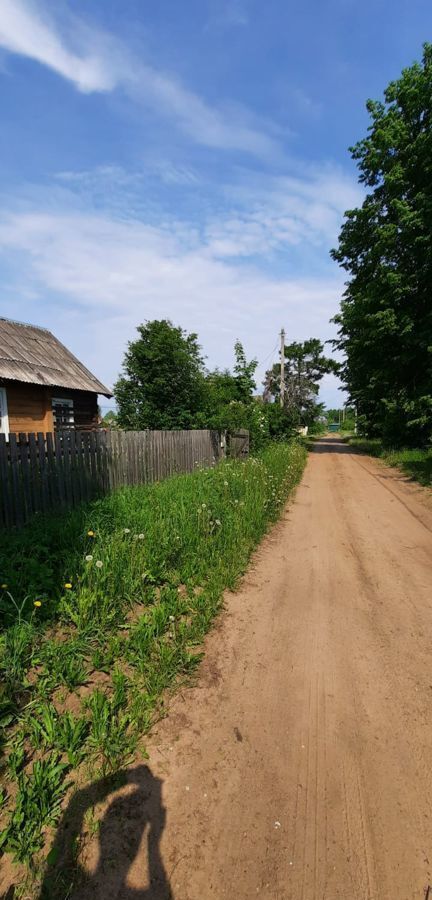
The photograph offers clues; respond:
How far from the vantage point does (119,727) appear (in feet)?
7.22

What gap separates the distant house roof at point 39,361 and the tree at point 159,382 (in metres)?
2.09

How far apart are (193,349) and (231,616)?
1142 cm

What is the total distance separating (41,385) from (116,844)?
1215 cm

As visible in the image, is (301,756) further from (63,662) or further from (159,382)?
(159,382)

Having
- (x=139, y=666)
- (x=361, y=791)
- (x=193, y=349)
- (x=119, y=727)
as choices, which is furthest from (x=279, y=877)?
(x=193, y=349)

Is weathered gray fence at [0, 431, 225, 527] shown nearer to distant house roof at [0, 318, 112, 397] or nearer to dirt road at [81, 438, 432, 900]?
dirt road at [81, 438, 432, 900]

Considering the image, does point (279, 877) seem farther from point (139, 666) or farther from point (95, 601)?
point (95, 601)

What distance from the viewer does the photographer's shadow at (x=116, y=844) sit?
1.53m

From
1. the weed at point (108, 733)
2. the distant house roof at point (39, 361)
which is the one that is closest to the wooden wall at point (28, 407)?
the distant house roof at point (39, 361)

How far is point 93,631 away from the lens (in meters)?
3.03

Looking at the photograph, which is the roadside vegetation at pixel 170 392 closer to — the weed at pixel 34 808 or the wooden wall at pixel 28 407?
the wooden wall at pixel 28 407

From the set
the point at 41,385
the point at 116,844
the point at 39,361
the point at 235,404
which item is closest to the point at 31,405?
the point at 41,385

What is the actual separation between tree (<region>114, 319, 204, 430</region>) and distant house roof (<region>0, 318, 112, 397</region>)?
2.09 meters

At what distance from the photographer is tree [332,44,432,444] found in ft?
46.2
